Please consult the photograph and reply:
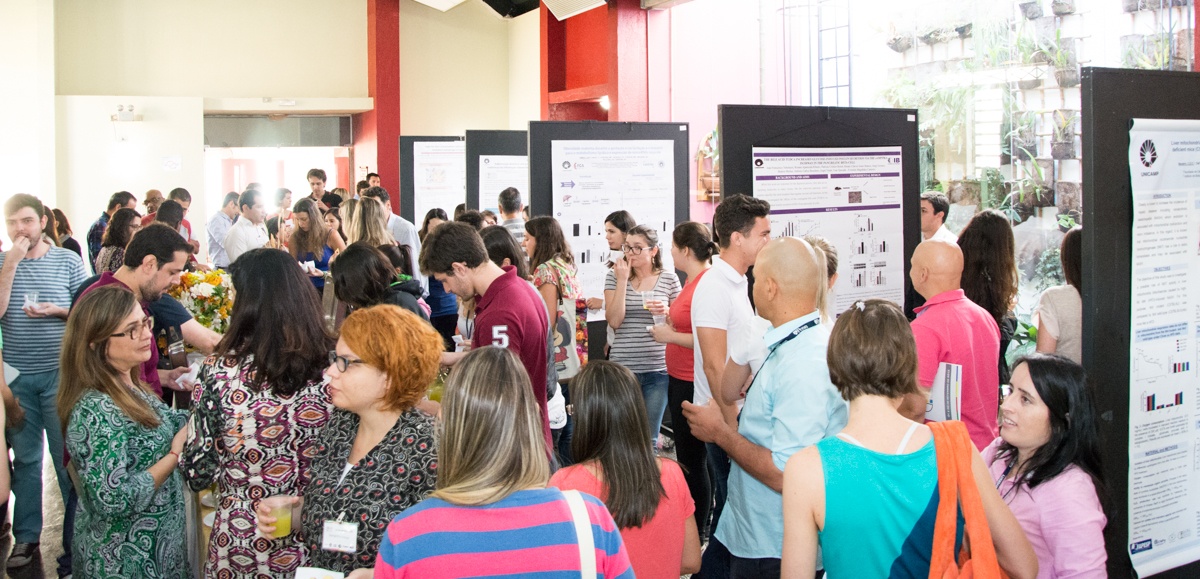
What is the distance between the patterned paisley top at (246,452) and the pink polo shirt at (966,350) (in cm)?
183

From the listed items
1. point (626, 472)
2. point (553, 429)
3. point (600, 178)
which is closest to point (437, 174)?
point (600, 178)

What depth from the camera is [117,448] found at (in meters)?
2.58

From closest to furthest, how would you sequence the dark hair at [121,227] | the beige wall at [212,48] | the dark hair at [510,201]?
the dark hair at [121,227] → the dark hair at [510,201] → the beige wall at [212,48]

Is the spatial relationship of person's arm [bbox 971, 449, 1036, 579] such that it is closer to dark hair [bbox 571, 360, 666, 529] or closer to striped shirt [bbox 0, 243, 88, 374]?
dark hair [bbox 571, 360, 666, 529]

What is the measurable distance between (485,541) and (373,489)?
592 millimetres

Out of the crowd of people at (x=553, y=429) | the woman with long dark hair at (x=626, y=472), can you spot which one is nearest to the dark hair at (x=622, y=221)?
the crowd of people at (x=553, y=429)

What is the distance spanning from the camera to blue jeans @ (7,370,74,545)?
430cm

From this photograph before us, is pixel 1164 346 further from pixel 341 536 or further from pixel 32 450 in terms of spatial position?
pixel 32 450

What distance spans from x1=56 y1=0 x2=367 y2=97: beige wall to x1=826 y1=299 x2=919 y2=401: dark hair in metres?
12.0

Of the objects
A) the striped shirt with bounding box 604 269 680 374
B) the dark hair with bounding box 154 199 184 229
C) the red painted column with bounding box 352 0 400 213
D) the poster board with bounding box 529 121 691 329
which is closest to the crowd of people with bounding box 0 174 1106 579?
the striped shirt with bounding box 604 269 680 374

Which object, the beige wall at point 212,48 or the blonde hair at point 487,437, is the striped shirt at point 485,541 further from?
the beige wall at point 212,48

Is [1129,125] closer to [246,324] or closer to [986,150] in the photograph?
[246,324]

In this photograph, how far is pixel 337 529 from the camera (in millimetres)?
2084

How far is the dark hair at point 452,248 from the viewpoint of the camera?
3514 mm
